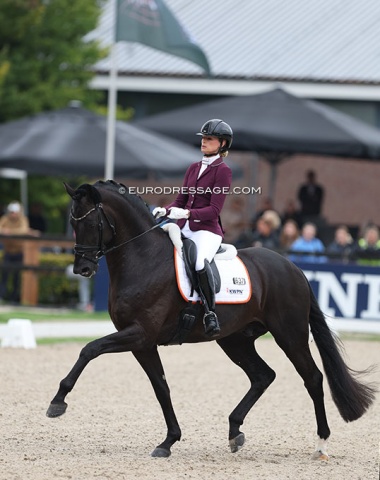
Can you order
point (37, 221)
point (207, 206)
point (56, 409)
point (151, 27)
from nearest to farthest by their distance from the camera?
point (56, 409) → point (207, 206) → point (151, 27) → point (37, 221)

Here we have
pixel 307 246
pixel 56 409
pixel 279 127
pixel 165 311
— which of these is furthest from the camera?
pixel 279 127

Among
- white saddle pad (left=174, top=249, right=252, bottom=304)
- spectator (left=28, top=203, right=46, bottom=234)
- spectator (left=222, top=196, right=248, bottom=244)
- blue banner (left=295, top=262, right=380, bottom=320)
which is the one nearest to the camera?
white saddle pad (left=174, top=249, right=252, bottom=304)

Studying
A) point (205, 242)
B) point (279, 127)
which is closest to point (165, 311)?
point (205, 242)

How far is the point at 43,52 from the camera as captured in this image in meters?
25.2

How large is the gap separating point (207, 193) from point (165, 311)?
89cm

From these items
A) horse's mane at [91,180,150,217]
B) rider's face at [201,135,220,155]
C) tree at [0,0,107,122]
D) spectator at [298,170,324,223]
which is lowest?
spectator at [298,170,324,223]

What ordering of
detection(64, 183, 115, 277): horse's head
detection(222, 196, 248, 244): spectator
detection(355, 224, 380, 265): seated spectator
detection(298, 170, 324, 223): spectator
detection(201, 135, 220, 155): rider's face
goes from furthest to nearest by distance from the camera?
1. detection(298, 170, 324, 223): spectator
2. detection(222, 196, 248, 244): spectator
3. detection(355, 224, 380, 265): seated spectator
4. detection(201, 135, 220, 155): rider's face
5. detection(64, 183, 115, 277): horse's head

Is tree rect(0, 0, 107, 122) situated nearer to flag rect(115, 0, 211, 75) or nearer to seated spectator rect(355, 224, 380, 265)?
flag rect(115, 0, 211, 75)

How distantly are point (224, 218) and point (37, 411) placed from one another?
49.6ft

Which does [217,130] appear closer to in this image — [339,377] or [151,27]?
[339,377]

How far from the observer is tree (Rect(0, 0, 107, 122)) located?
24.1 m

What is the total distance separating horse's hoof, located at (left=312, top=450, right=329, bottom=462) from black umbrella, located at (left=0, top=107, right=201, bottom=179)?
10191 millimetres

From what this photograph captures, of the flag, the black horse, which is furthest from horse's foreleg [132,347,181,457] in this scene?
the flag

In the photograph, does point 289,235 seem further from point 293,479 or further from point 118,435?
point 293,479
